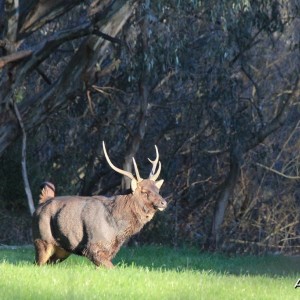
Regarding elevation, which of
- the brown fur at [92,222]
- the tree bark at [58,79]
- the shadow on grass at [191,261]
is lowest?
the shadow on grass at [191,261]

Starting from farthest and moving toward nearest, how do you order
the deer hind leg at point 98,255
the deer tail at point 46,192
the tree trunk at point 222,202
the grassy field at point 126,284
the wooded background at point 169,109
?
1. the tree trunk at point 222,202
2. the wooded background at point 169,109
3. the deer tail at point 46,192
4. the deer hind leg at point 98,255
5. the grassy field at point 126,284

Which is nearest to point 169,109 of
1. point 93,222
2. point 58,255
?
point 58,255

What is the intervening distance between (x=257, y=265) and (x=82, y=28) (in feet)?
18.3

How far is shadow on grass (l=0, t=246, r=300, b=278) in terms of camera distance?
15.1 m

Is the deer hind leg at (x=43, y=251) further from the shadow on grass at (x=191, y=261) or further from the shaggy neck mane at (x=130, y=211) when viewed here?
the shadow on grass at (x=191, y=261)

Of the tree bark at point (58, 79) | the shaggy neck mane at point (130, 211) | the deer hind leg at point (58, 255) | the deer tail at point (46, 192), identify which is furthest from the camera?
the tree bark at point (58, 79)

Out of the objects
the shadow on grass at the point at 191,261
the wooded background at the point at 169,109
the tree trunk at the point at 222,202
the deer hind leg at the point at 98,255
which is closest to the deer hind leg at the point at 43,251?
the deer hind leg at the point at 98,255

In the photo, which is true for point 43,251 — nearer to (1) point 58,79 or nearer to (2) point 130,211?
(2) point 130,211

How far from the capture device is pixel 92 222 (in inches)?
468

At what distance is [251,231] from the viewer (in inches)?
965

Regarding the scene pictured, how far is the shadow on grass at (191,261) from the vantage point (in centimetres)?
1510

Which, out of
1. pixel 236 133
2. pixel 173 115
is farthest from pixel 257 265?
pixel 173 115

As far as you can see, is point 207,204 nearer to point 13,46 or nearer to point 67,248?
point 13,46

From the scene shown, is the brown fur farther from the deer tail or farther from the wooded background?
the wooded background
